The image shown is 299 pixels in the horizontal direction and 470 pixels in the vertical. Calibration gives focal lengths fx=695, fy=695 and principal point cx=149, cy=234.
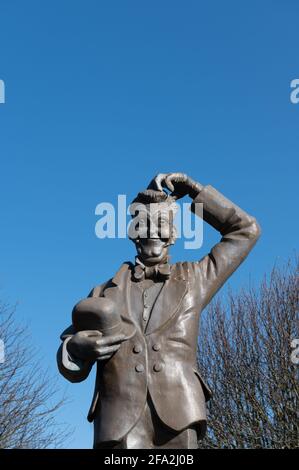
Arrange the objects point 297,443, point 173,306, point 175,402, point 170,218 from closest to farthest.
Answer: point 175,402 < point 173,306 < point 170,218 < point 297,443

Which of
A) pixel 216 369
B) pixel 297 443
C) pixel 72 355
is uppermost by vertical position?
pixel 216 369

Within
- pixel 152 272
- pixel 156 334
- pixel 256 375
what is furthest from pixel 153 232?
pixel 256 375

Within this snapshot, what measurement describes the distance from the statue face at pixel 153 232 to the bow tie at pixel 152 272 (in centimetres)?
5

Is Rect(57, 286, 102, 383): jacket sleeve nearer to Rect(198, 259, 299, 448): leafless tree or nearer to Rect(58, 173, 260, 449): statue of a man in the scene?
Rect(58, 173, 260, 449): statue of a man

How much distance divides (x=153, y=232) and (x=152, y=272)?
0.31 m

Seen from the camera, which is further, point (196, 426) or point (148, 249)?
point (148, 249)

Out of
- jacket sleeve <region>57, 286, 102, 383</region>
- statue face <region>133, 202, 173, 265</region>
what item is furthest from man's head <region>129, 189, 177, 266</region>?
jacket sleeve <region>57, 286, 102, 383</region>

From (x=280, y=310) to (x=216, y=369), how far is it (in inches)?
91.4

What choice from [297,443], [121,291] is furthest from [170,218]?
[297,443]

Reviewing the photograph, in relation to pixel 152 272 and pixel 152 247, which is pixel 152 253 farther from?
pixel 152 272

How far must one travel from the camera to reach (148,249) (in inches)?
213

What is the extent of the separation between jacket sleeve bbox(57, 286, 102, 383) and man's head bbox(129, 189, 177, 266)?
90 cm

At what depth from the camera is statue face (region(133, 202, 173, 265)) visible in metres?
5.41
